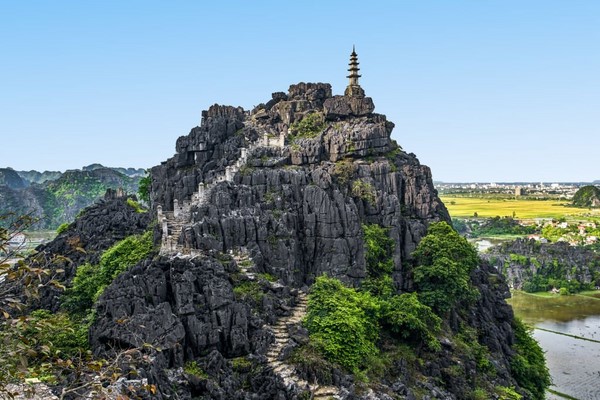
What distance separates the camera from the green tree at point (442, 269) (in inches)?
1604

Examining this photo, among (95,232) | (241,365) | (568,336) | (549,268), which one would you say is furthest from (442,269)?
(549,268)

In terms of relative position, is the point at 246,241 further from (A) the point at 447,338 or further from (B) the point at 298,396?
(A) the point at 447,338

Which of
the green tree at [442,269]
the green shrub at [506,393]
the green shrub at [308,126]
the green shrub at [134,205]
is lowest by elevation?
the green shrub at [506,393]

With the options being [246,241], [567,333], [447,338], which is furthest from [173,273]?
[567,333]

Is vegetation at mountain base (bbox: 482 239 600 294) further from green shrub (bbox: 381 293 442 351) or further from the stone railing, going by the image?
the stone railing

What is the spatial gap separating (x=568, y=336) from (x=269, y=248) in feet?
168

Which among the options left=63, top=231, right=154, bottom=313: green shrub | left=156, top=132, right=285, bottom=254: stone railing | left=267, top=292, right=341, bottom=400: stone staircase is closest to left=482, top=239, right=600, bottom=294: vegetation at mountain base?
left=156, top=132, right=285, bottom=254: stone railing

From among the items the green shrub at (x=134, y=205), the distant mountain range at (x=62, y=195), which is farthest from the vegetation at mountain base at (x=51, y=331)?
the distant mountain range at (x=62, y=195)

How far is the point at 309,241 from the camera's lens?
41.2 m

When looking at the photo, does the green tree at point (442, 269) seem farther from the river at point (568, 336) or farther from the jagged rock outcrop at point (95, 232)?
the jagged rock outcrop at point (95, 232)

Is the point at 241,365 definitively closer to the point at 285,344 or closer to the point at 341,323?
the point at 285,344

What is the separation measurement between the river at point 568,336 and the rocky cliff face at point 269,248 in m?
11.9

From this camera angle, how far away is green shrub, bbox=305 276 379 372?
98.1 ft

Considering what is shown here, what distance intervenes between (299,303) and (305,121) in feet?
79.8
